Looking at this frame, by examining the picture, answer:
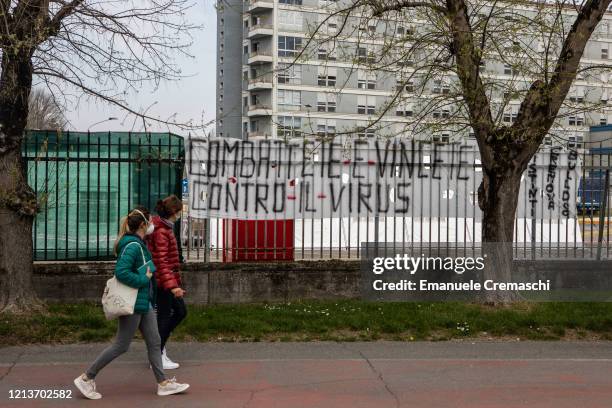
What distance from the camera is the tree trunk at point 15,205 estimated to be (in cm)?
1032

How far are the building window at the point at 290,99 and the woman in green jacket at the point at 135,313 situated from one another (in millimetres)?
57074

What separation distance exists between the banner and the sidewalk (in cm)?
322

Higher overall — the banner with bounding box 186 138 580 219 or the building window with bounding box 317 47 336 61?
the building window with bounding box 317 47 336 61

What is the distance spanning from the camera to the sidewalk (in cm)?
716

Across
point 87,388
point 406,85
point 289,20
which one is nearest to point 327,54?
point 406,85

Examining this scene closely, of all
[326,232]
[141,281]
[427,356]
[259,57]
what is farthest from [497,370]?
[259,57]

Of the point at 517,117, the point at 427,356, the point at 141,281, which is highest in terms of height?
the point at 517,117

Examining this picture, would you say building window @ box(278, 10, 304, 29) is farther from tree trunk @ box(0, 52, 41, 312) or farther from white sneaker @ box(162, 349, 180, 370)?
white sneaker @ box(162, 349, 180, 370)

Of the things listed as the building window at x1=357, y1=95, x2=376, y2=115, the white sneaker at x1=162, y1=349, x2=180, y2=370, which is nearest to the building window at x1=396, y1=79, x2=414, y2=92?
the white sneaker at x1=162, y1=349, x2=180, y2=370

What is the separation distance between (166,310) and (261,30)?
61179 mm

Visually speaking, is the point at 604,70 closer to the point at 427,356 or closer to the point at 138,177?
the point at 427,356

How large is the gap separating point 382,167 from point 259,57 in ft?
188

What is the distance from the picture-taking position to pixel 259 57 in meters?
68.4

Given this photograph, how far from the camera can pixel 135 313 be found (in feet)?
23.8
